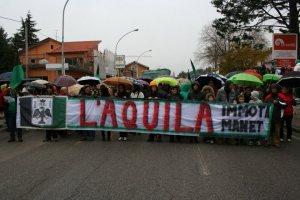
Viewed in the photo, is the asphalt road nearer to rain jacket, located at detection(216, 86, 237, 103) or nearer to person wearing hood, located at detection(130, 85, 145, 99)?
rain jacket, located at detection(216, 86, 237, 103)

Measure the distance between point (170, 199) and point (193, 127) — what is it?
7.67 meters

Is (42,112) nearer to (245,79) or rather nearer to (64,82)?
(64,82)

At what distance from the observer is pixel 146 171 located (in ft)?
33.2

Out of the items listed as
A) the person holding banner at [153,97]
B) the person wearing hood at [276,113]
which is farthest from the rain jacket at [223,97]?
the person holding banner at [153,97]

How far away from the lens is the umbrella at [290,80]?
16391 mm

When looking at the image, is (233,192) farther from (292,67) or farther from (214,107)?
(292,67)

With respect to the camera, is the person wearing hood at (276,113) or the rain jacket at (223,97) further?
the rain jacket at (223,97)

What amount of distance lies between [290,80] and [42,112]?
7.98 m

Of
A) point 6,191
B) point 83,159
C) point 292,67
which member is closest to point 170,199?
point 6,191

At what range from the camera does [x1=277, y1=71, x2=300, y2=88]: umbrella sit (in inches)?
645

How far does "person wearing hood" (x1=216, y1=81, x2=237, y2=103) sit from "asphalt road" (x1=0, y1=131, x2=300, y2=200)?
7.09 ft

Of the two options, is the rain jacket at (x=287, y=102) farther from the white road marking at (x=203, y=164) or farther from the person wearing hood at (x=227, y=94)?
the white road marking at (x=203, y=164)

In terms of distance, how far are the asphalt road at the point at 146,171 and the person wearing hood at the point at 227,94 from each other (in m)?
2.16

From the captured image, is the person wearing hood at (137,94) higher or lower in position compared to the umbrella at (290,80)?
lower
